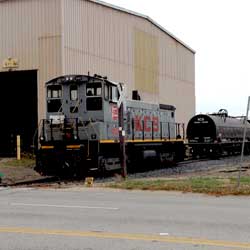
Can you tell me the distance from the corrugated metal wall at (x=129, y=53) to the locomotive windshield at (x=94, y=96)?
21.9ft

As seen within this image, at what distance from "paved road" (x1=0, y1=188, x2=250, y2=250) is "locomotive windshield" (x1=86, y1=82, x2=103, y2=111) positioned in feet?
26.7

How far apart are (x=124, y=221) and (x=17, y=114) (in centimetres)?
3307

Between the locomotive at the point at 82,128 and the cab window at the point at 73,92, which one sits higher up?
the cab window at the point at 73,92

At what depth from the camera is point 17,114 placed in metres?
43.1

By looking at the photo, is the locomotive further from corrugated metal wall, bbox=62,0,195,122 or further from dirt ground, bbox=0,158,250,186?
corrugated metal wall, bbox=62,0,195,122

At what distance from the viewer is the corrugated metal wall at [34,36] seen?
102ft

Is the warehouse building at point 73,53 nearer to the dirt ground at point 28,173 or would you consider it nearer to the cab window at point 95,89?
the dirt ground at point 28,173

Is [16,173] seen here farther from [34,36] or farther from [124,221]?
[124,221]

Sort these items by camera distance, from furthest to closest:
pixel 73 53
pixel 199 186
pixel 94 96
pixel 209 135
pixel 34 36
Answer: pixel 209 135 < pixel 73 53 < pixel 34 36 < pixel 94 96 < pixel 199 186

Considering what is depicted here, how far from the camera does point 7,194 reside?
1755cm

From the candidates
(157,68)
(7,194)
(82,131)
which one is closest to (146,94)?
(157,68)

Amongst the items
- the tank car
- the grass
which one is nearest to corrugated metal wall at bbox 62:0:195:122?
the tank car

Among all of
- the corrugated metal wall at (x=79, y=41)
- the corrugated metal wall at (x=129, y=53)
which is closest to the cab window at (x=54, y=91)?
the corrugated metal wall at (x=79, y=41)

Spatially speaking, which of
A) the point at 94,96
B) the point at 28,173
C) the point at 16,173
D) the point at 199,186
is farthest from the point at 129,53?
the point at 199,186
